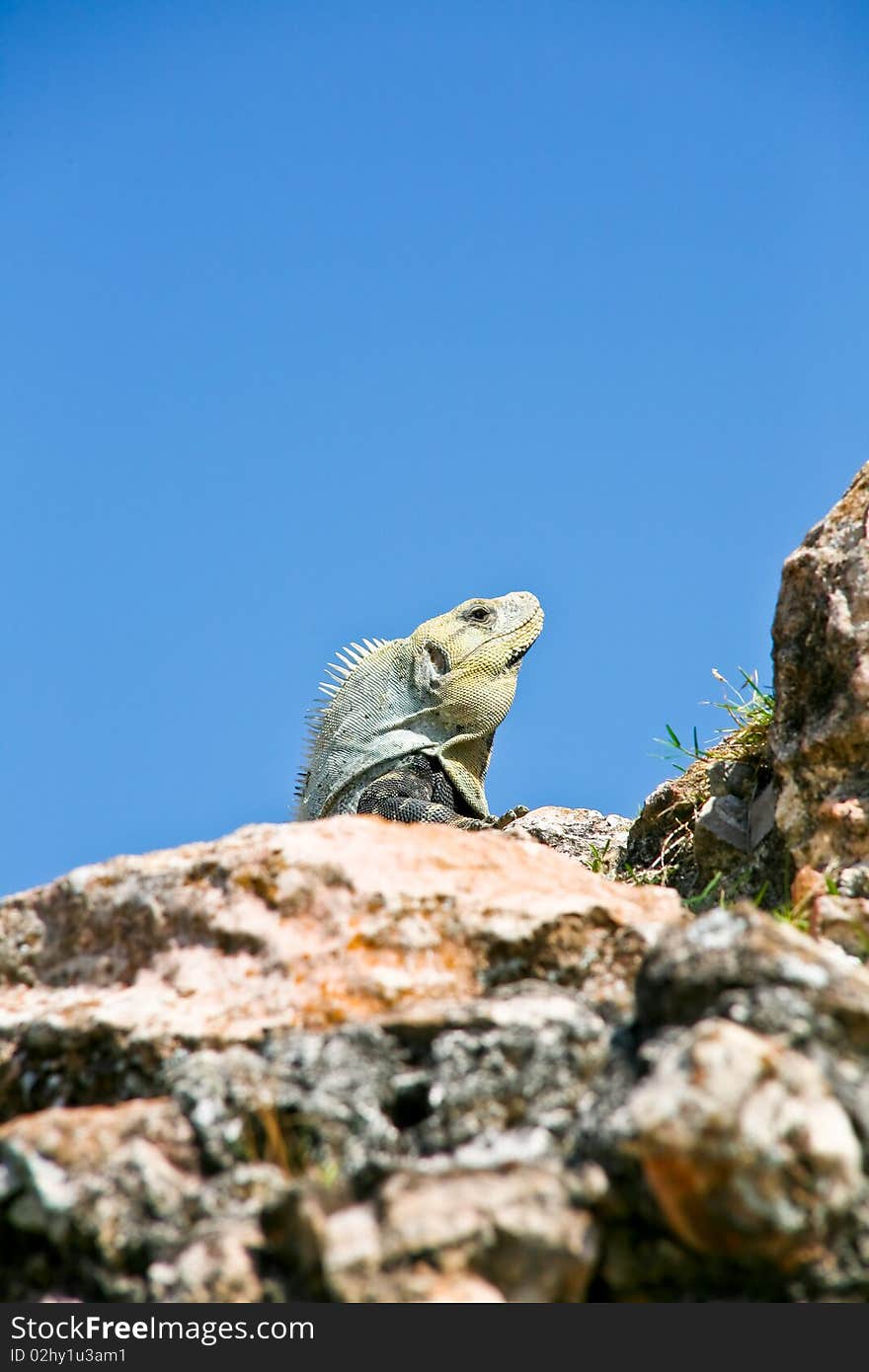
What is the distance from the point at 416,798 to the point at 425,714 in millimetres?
881

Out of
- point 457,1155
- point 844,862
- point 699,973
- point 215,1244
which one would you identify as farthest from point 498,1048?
point 844,862

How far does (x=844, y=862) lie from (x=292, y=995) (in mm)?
2068

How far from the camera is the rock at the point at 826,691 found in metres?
4.66

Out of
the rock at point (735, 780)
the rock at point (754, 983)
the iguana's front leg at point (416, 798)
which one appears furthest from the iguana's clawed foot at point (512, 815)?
the rock at point (754, 983)

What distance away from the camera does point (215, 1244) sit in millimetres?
2643

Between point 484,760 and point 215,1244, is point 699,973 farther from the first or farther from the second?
point 484,760

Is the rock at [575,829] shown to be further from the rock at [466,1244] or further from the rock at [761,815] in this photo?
the rock at [466,1244]

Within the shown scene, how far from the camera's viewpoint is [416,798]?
366 inches

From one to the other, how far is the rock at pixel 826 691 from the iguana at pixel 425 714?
14.6 feet

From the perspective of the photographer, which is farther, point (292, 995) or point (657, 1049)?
point (292, 995)

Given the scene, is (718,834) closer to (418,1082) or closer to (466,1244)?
(418,1082)

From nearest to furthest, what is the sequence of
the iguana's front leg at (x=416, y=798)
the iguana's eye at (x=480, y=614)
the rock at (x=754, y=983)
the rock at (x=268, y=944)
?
the rock at (x=754, y=983) < the rock at (x=268, y=944) < the iguana's front leg at (x=416, y=798) < the iguana's eye at (x=480, y=614)

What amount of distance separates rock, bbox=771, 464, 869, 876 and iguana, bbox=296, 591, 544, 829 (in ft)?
14.6

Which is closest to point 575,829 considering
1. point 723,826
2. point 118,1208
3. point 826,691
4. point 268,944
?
point 723,826
